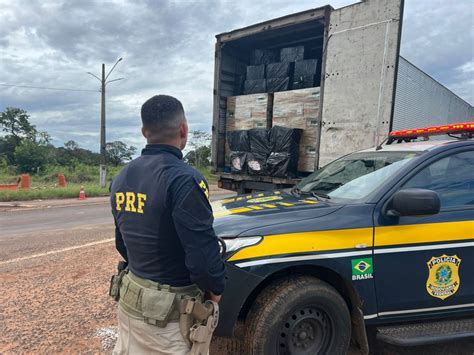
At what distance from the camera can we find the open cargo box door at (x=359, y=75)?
499 cm

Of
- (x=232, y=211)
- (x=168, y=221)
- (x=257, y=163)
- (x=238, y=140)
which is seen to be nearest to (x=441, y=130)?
(x=232, y=211)

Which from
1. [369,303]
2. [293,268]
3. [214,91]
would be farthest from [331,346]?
[214,91]

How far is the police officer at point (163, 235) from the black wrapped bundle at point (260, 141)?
4.66 meters

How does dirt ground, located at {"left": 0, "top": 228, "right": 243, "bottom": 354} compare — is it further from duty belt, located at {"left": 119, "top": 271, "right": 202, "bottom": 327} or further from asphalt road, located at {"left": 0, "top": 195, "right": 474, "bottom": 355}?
duty belt, located at {"left": 119, "top": 271, "right": 202, "bottom": 327}

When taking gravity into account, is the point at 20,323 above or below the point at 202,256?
below

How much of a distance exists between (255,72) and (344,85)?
219cm

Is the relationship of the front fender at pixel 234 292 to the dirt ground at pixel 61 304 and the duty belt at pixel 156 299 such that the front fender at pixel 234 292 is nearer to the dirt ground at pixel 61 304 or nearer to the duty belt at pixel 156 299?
the duty belt at pixel 156 299

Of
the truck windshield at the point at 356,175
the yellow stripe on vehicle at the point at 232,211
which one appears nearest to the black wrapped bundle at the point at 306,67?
the truck windshield at the point at 356,175

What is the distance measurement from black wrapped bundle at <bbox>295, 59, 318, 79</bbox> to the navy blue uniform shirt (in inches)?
205

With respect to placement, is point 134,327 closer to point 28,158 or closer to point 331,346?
point 331,346

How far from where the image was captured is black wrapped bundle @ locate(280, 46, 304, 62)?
6.85m

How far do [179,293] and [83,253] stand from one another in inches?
183

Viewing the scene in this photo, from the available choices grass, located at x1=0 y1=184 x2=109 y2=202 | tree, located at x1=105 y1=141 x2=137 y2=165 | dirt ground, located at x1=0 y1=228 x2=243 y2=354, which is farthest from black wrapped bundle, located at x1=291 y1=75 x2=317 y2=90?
tree, located at x1=105 y1=141 x2=137 y2=165

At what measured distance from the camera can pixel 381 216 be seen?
257 centimetres
